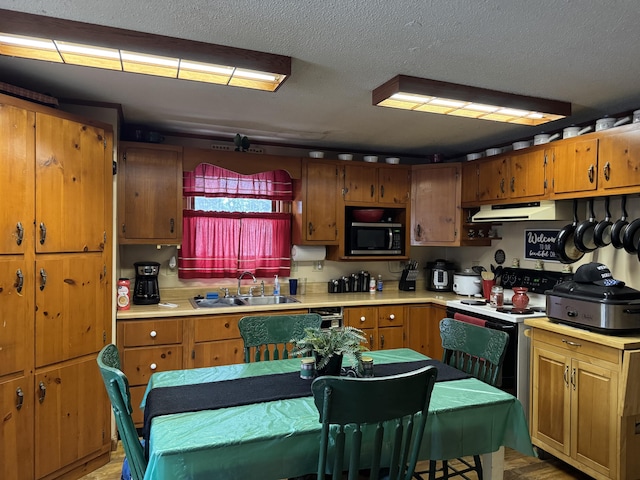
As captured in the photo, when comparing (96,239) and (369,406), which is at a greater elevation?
(96,239)

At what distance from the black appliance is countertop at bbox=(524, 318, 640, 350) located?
1529 millimetres

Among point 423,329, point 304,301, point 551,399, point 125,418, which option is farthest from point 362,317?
point 125,418

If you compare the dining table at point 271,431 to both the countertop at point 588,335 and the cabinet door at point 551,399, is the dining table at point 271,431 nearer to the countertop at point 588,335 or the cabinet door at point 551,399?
the countertop at point 588,335

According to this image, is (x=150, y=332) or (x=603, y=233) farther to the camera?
(x=150, y=332)

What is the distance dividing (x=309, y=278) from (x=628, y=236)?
270 centimetres

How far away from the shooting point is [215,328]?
134 inches

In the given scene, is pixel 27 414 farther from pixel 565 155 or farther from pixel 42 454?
pixel 565 155

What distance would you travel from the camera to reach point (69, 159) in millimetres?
2613

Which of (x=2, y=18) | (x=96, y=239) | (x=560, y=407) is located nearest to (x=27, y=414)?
(x=96, y=239)

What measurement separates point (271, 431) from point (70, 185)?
2.02 m

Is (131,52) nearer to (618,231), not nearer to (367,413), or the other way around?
(367,413)

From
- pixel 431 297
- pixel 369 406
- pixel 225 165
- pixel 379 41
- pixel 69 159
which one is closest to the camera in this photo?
pixel 369 406

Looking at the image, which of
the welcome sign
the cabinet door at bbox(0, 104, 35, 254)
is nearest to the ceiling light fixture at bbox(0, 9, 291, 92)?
the cabinet door at bbox(0, 104, 35, 254)

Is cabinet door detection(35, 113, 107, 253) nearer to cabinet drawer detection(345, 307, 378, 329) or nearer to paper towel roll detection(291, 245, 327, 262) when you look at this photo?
paper towel roll detection(291, 245, 327, 262)
